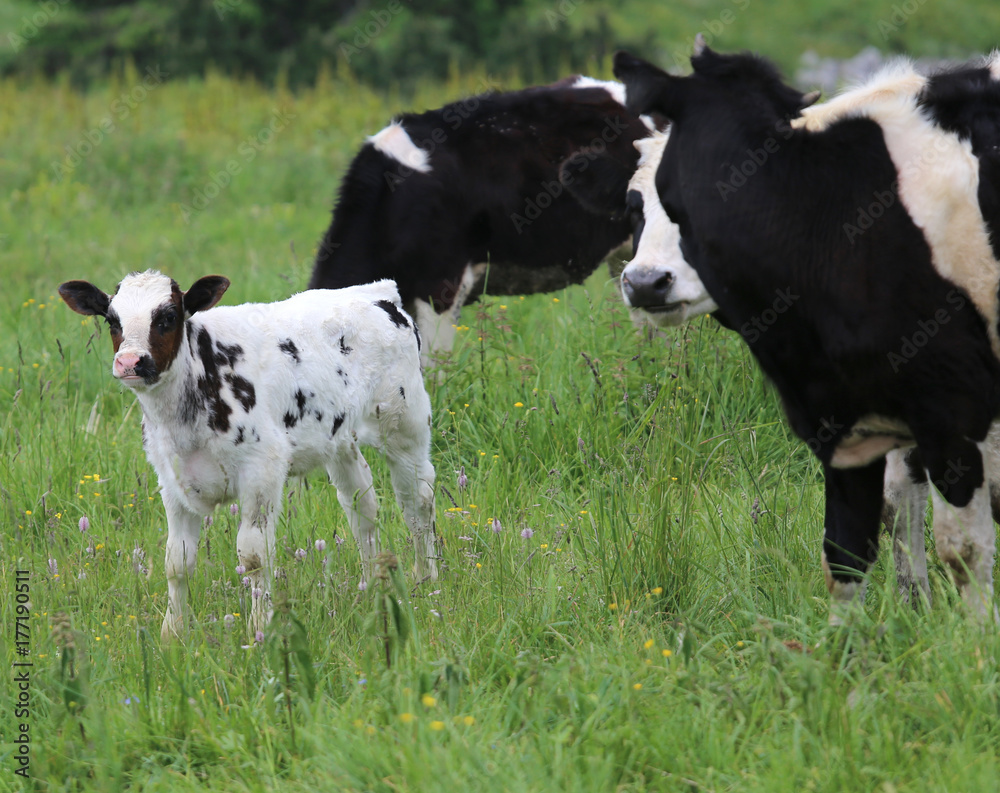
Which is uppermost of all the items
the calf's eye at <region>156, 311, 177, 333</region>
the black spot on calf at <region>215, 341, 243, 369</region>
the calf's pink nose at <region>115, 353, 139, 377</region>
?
the calf's eye at <region>156, 311, 177, 333</region>

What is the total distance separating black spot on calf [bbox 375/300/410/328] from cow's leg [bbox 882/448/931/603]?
6.73ft

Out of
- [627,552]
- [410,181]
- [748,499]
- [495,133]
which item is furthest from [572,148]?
[627,552]

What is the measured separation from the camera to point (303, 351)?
4.24 metres

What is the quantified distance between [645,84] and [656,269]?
1.81 ft

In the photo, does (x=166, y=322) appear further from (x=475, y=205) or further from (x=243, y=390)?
(x=475, y=205)

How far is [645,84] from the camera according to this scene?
3.28 m

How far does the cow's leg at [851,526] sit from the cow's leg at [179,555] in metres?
2.12

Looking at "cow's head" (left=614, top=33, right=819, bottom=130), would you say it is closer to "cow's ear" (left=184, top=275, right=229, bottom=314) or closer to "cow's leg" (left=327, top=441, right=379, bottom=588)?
"cow's ear" (left=184, top=275, right=229, bottom=314)

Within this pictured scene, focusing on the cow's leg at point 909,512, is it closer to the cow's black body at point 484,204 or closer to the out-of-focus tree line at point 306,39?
the cow's black body at point 484,204

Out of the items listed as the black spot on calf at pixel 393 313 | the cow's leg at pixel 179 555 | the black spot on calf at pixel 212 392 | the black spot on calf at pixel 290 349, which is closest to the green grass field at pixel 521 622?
Result: the cow's leg at pixel 179 555

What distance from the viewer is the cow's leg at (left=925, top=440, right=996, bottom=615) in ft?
9.68

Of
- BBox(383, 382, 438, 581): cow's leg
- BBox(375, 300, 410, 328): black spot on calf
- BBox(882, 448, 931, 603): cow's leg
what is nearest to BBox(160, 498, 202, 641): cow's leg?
BBox(383, 382, 438, 581): cow's leg

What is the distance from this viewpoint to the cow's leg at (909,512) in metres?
3.65

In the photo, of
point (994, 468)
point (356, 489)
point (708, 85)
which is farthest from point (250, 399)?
point (994, 468)
